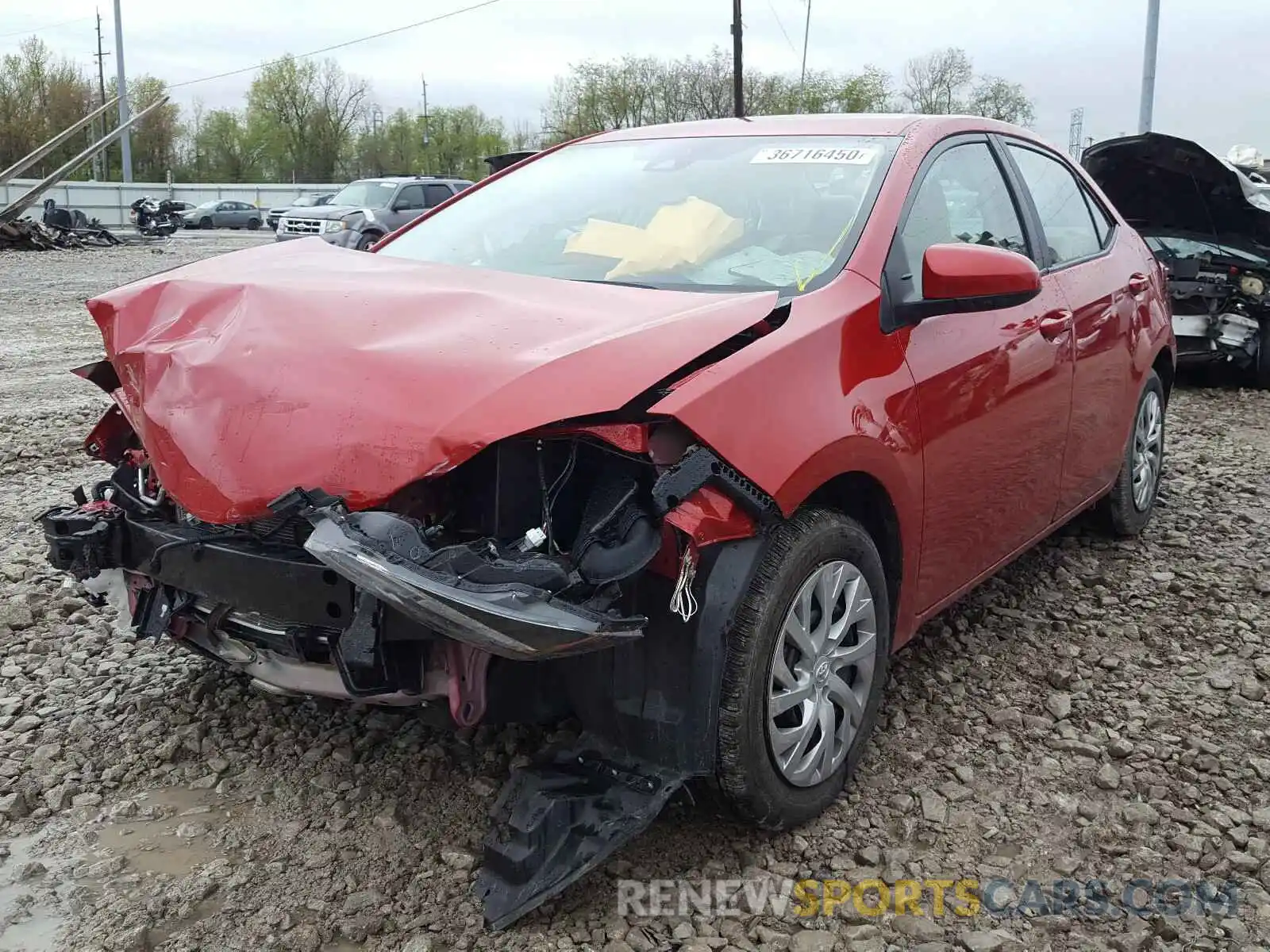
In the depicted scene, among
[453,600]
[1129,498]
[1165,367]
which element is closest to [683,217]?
[453,600]

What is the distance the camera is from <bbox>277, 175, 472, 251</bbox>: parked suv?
73.3 feet

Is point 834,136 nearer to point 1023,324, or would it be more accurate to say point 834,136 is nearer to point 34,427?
point 1023,324

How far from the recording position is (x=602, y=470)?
241cm

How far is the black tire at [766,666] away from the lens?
8.01 ft

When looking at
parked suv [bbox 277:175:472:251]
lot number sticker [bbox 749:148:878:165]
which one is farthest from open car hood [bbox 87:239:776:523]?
parked suv [bbox 277:175:472:251]

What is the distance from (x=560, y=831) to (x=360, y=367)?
3.46 ft

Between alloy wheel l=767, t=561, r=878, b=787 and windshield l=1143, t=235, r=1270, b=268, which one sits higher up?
windshield l=1143, t=235, r=1270, b=268

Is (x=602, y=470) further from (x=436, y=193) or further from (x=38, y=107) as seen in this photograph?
(x=38, y=107)

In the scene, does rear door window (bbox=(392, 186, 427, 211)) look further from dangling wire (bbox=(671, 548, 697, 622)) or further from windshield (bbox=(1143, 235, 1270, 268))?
dangling wire (bbox=(671, 548, 697, 622))

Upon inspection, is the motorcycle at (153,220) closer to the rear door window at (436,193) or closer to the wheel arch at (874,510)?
the rear door window at (436,193)

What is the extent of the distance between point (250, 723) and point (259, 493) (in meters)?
1.21

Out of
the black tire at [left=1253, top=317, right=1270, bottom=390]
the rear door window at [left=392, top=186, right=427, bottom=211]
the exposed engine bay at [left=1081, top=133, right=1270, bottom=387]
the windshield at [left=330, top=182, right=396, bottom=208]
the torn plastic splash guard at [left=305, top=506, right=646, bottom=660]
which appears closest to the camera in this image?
the torn plastic splash guard at [left=305, top=506, right=646, bottom=660]

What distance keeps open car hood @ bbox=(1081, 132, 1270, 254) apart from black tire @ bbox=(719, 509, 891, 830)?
6440 mm

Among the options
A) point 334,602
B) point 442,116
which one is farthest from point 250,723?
point 442,116
